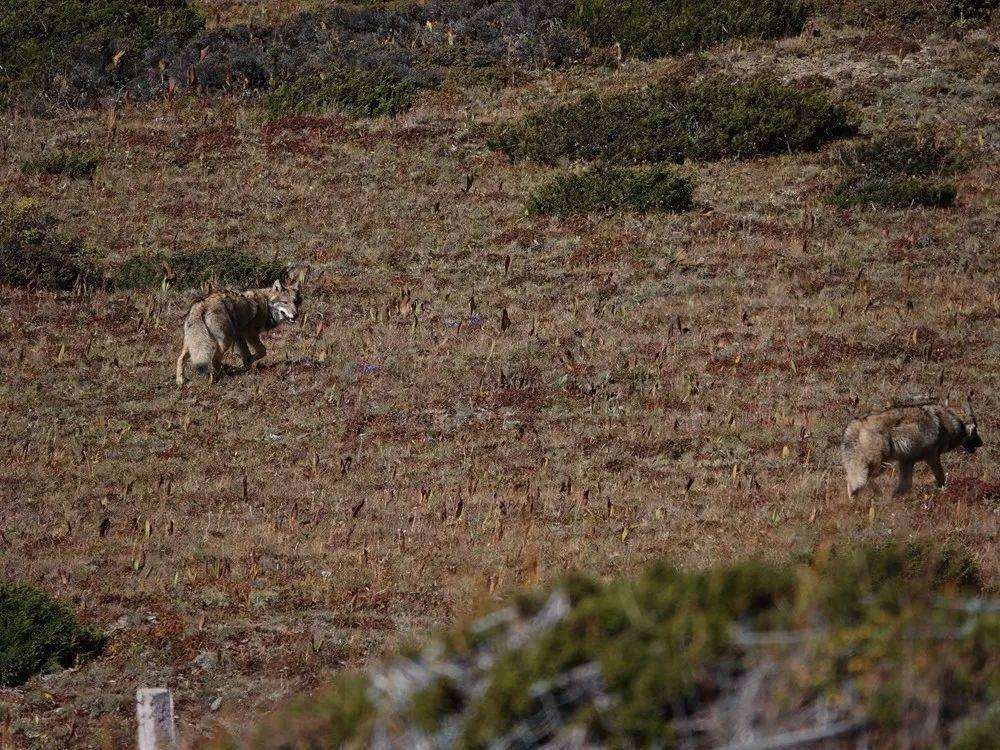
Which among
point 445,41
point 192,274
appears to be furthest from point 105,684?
point 445,41

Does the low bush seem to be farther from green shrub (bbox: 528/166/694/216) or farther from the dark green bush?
the dark green bush

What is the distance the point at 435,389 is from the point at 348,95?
15.5 meters

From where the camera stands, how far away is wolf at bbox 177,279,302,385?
19.0 meters

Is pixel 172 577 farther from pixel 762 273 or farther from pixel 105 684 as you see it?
pixel 762 273

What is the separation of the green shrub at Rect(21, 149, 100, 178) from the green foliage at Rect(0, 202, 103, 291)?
3.41 m

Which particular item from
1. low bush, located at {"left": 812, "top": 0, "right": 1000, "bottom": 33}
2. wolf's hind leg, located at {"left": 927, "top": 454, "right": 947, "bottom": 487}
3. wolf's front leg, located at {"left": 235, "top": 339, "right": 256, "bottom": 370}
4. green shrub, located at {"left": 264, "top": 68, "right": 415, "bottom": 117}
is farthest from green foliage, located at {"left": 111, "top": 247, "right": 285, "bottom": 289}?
low bush, located at {"left": 812, "top": 0, "right": 1000, "bottom": 33}

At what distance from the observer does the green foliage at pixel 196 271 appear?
23.9 meters

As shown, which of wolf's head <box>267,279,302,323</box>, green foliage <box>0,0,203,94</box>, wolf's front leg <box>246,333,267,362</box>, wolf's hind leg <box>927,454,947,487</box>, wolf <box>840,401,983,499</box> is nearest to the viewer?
wolf <box>840,401,983,499</box>

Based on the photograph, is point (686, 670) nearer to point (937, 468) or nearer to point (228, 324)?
point (937, 468)

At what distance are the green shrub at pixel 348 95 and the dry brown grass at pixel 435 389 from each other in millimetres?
733

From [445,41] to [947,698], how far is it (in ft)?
107

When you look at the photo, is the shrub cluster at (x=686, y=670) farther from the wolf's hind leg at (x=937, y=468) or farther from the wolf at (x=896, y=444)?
the wolf's hind leg at (x=937, y=468)

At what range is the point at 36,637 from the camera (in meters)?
10.9

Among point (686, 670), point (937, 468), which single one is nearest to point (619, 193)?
point (937, 468)
